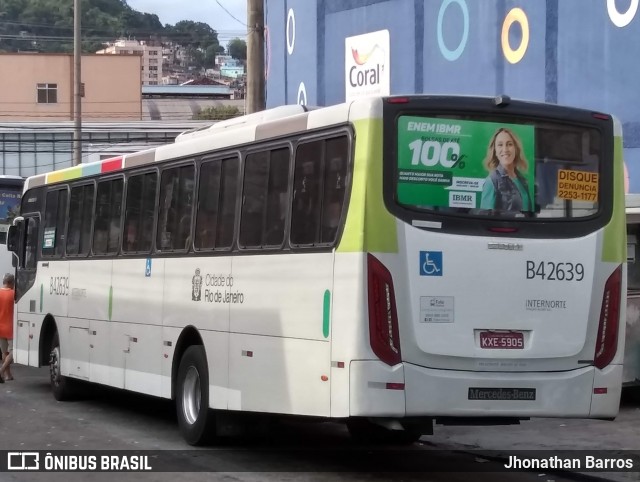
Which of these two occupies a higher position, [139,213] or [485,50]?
[485,50]

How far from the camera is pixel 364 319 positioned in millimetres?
9680

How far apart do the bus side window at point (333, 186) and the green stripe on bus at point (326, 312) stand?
1.53 ft

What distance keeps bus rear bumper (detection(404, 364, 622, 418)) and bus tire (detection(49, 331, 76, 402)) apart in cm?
893

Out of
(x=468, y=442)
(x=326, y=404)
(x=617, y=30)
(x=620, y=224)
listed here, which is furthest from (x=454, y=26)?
(x=326, y=404)

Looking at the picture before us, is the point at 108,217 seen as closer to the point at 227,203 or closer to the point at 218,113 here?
the point at 227,203

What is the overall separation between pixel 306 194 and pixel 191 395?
3.41 metres

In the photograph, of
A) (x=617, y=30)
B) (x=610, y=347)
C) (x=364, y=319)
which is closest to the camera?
(x=364, y=319)

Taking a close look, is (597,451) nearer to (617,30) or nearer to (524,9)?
(617,30)

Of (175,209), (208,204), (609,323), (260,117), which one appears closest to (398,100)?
(609,323)

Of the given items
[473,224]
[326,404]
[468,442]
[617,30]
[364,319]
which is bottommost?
[468,442]

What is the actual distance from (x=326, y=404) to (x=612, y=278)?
2795 millimetres

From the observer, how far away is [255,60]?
19.5 meters

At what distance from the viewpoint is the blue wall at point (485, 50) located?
18.2m

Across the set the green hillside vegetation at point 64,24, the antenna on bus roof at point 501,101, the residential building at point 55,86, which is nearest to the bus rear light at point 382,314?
the antenna on bus roof at point 501,101
